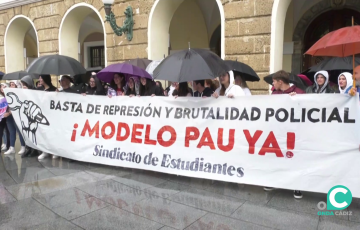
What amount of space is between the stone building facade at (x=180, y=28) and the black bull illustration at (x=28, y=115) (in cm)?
421

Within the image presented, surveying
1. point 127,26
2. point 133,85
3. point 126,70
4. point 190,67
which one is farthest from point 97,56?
point 190,67

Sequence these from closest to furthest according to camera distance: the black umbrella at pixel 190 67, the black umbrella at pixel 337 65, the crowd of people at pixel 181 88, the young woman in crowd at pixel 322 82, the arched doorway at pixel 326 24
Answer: the black umbrella at pixel 190 67 → the crowd of people at pixel 181 88 → the young woman in crowd at pixel 322 82 → the black umbrella at pixel 337 65 → the arched doorway at pixel 326 24

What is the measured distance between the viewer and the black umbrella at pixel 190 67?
377 centimetres

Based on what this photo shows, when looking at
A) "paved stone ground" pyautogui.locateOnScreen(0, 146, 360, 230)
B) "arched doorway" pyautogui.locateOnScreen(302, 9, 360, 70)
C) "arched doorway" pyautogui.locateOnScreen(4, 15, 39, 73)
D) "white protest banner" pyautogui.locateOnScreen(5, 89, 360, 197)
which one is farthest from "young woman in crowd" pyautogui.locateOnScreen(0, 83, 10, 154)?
"arched doorway" pyautogui.locateOnScreen(302, 9, 360, 70)

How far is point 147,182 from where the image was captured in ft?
14.7

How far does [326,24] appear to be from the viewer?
403 inches

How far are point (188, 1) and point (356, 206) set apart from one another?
1091 cm

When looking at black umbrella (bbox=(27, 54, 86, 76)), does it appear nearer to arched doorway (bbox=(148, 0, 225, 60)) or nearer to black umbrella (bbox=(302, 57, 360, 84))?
black umbrella (bbox=(302, 57, 360, 84))

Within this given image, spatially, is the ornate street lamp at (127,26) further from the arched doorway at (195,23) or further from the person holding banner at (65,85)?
the person holding banner at (65,85)

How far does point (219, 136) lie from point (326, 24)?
8.34m

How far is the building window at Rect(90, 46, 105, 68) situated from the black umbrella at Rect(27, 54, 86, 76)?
12217mm

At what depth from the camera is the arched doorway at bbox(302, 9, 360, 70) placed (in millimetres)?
9695

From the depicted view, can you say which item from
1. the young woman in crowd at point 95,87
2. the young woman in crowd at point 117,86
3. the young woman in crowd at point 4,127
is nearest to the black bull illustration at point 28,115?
the young woman in crowd at point 4,127

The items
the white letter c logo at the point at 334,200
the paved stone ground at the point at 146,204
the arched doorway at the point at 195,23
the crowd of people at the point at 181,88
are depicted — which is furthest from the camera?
the arched doorway at the point at 195,23
